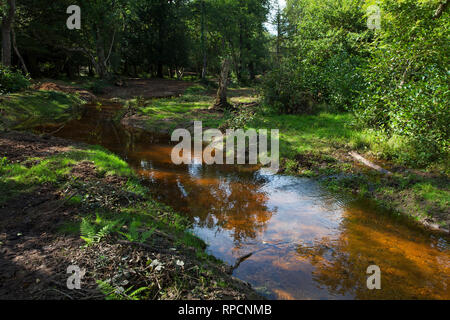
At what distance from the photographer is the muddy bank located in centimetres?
336

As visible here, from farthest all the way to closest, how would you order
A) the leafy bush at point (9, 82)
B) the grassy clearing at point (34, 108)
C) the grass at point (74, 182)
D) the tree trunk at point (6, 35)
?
the tree trunk at point (6, 35), the leafy bush at point (9, 82), the grassy clearing at point (34, 108), the grass at point (74, 182)

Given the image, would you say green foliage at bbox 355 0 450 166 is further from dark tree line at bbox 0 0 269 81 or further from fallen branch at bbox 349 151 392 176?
dark tree line at bbox 0 0 269 81

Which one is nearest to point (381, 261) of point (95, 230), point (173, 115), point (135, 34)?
point (95, 230)

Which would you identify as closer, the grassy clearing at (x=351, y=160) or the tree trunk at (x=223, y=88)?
the grassy clearing at (x=351, y=160)

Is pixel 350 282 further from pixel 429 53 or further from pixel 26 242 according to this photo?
pixel 429 53

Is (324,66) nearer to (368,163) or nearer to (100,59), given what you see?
(368,163)

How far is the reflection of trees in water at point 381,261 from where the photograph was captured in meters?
4.17

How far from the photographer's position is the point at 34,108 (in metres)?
15.4

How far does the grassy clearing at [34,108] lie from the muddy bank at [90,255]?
9.16m

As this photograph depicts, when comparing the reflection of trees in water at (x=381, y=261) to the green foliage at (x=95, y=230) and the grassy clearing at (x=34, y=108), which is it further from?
the grassy clearing at (x=34, y=108)

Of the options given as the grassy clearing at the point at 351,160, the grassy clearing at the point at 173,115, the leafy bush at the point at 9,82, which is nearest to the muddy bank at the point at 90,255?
the grassy clearing at the point at 351,160

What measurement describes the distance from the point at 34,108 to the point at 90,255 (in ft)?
49.5

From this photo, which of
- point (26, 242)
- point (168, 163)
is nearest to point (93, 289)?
point (26, 242)

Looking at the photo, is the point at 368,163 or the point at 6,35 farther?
the point at 6,35
